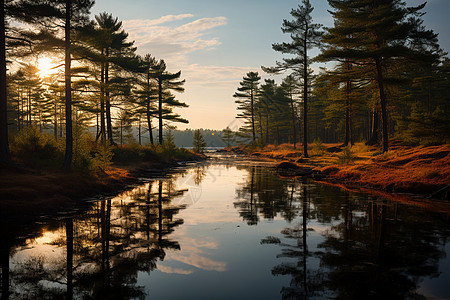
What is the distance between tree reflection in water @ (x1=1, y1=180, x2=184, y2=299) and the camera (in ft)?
15.4

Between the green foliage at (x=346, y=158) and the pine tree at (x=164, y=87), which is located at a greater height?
the pine tree at (x=164, y=87)

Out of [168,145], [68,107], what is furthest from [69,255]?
[168,145]

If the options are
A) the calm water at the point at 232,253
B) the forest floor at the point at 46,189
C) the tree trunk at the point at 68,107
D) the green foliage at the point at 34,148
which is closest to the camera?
the calm water at the point at 232,253

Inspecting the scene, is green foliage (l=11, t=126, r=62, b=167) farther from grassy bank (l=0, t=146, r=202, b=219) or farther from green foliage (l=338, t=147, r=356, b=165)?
green foliage (l=338, t=147, r=356, b=165)

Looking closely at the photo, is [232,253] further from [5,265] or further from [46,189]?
[46,189]

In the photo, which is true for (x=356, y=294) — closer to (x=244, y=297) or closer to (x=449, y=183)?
(x=244, y=297)

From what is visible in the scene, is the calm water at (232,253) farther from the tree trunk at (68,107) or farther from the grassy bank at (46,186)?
the tree trunk at (68,107)

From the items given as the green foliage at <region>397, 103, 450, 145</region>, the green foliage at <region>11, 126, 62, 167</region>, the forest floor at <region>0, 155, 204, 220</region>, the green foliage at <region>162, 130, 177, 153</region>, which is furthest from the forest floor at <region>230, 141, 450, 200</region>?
the green foliage at <region>162, 130, 177, 153</region>

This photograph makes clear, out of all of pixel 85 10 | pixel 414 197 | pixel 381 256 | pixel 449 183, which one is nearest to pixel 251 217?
pixel 381 256

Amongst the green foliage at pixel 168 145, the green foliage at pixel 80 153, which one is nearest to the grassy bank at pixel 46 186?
the green foliage at pixel 80 153

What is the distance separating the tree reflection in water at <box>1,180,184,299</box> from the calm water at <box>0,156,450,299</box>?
0.07 ft

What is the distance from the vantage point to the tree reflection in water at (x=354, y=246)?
4.80 meters

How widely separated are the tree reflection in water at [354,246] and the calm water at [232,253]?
0.08 feet

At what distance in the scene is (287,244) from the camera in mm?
7094
